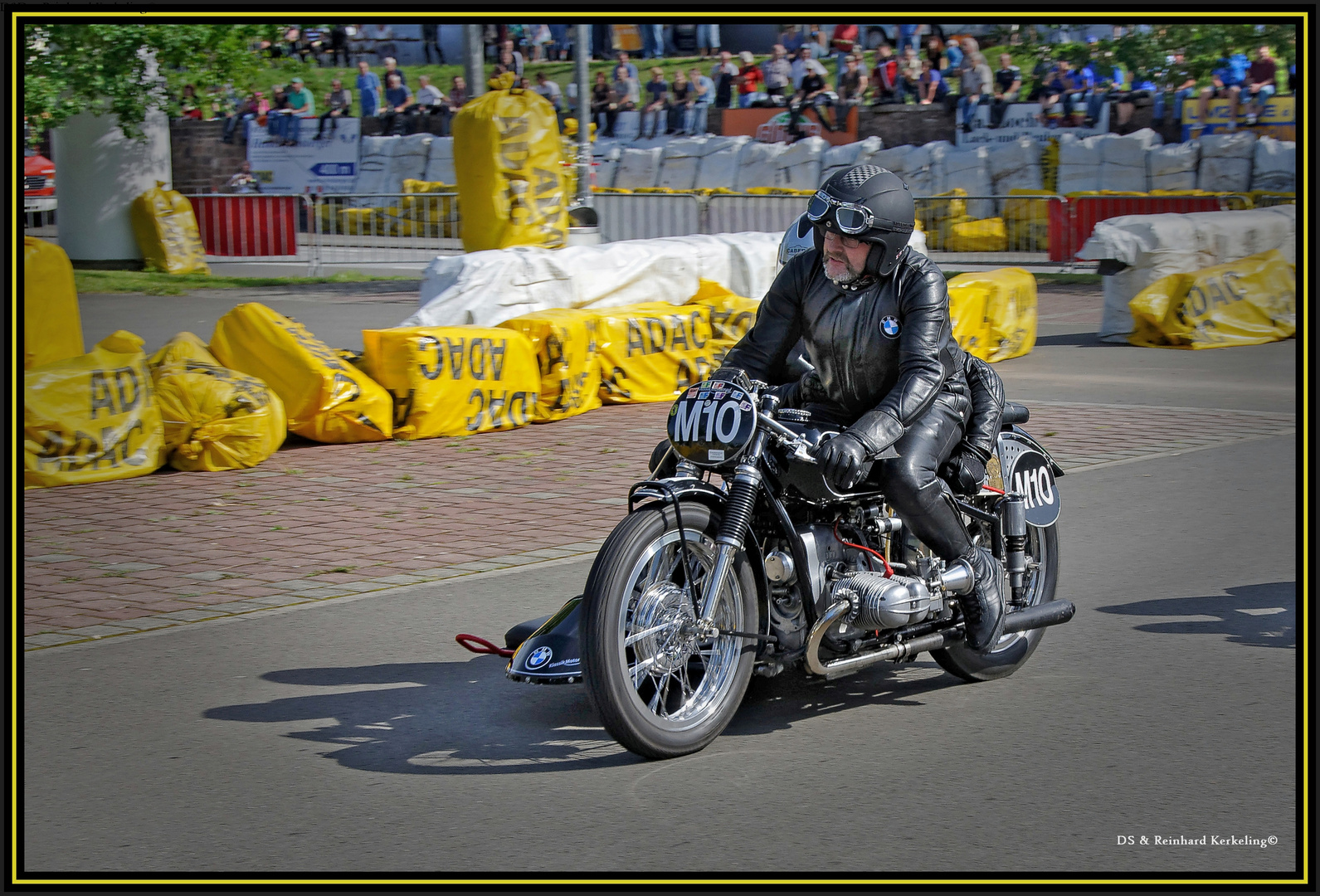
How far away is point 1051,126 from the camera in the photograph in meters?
29.0

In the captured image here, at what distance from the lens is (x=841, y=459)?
452cm

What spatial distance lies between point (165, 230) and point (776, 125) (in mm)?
14275

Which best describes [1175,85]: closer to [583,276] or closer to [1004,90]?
[1004,90]

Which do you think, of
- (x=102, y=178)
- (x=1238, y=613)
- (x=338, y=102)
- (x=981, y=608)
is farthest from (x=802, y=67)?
(x=981, y=608)

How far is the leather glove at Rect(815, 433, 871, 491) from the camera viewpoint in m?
4.52

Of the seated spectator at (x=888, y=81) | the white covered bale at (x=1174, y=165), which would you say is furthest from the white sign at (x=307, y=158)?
the white covered bale at (x=1174, y=165)

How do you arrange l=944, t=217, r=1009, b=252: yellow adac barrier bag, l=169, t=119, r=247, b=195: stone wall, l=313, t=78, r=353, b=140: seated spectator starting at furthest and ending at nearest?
l=313, t=78, r=353, b=140: seated spectator, l=169, t=119, r=247, b=195: stone wall, l=944, t=217, r=1009, b=252: yellow adac barrier bag

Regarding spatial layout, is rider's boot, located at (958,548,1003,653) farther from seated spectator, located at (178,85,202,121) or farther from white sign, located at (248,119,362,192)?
white sign, located at (248,119,362,192)

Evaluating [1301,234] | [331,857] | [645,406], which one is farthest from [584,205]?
[331,857]

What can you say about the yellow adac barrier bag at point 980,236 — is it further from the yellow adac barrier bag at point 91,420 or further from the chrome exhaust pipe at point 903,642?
the chrome exhaust pipe at point 903,642

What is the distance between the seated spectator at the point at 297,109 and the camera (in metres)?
33.8

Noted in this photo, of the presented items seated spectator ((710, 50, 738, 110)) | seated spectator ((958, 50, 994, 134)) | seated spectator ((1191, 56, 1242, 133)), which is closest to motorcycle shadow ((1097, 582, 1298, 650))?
seated spectator ((1191, 56, 1242, 133))

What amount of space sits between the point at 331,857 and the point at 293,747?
3.13ft

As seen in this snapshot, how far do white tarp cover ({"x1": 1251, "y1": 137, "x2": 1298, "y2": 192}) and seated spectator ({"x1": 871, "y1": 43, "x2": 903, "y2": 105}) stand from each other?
8138mm
